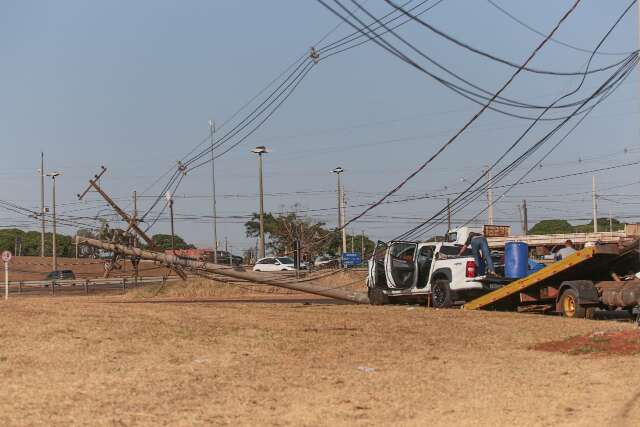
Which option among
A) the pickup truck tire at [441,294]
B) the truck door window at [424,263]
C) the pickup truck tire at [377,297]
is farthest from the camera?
the pickup truck tire at [377,297]

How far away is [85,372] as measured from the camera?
30.4 ft

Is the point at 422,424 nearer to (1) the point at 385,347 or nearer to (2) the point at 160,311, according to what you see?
(1) the point at 385,347

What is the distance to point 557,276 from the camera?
698 inches

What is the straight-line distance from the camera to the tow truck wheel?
17172mm

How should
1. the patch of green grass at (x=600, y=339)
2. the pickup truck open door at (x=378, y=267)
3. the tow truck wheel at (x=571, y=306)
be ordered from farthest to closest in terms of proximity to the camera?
the pickup truck open door at (x=378, y=267), the tow truck wheel at (x=571, y=306), the patch of green grass at (x=600, y=339)

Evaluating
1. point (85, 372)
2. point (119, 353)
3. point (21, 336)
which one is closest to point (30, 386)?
point (85, 372)

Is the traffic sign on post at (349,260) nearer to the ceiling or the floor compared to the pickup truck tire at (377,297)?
nearer to the ceiling

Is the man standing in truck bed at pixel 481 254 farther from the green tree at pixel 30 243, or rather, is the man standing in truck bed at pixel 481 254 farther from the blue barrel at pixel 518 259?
the green tree at pixel 30 243

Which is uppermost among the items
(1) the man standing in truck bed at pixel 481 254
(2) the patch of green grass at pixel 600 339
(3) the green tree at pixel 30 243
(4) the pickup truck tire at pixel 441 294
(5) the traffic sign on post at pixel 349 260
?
(3) the green tree at pixel 30 243

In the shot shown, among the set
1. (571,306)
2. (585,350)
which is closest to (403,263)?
(571,306)

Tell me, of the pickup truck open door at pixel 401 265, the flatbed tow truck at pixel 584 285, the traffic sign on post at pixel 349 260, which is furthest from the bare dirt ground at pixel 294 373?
the traffic sign on post at pixel 349 260

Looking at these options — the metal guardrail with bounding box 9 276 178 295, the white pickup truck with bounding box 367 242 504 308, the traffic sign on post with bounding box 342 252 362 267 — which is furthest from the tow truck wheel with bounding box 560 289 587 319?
the metal guardrail with bounding box 9 276 178 295

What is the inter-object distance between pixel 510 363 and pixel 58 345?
6322 mm

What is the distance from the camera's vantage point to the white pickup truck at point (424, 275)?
19.5 metres
